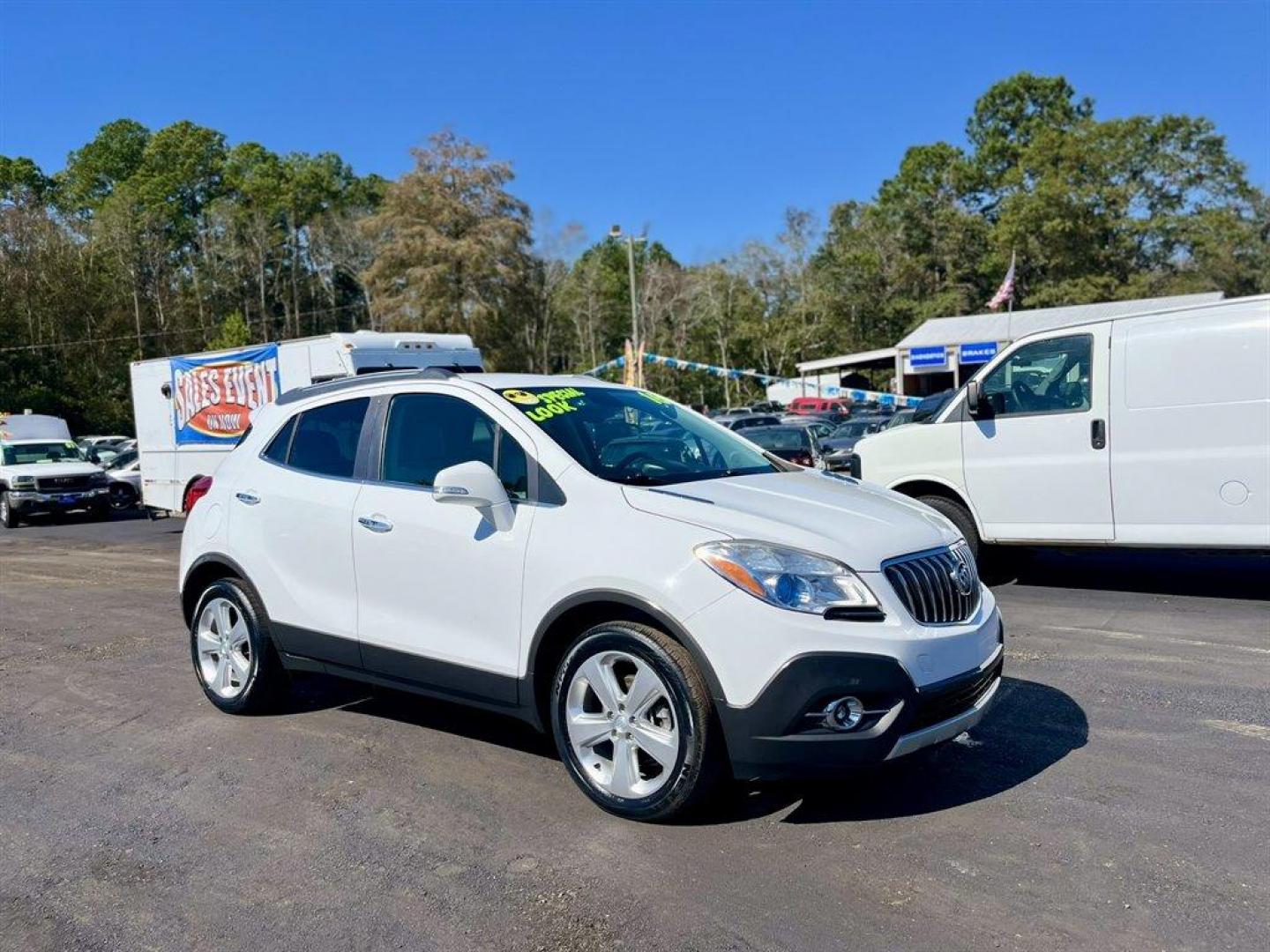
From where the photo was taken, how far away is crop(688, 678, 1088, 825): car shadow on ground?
4.00 metres

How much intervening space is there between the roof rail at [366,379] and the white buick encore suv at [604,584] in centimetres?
3

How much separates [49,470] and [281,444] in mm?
19194

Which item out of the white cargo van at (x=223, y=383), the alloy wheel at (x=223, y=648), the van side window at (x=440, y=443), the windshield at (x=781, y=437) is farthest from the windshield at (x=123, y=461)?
the van side window at (x=440, y=443)

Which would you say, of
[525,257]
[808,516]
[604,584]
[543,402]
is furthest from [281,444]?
[525,257]

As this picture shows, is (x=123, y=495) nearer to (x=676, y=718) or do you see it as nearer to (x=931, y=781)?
(x=676, y=718)

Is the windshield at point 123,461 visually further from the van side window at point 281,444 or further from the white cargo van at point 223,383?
the van side window at point 281,444

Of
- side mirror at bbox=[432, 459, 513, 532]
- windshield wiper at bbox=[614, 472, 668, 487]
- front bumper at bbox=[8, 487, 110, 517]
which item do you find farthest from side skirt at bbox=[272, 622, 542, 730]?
front bumper at bbox=[8, 487, 110, 517]

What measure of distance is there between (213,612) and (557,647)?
2531mm

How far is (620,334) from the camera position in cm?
7912

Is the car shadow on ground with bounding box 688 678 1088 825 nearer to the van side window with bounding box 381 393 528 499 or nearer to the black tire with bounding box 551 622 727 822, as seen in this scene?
the black tire with bounding box 551 622 727 822

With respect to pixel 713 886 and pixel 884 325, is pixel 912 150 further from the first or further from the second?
pixel 713 886

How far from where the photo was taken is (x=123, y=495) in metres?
23.7

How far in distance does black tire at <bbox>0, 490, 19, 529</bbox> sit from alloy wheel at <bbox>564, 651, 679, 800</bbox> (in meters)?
21.2

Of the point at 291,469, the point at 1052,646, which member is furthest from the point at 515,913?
the point at 1052,646
